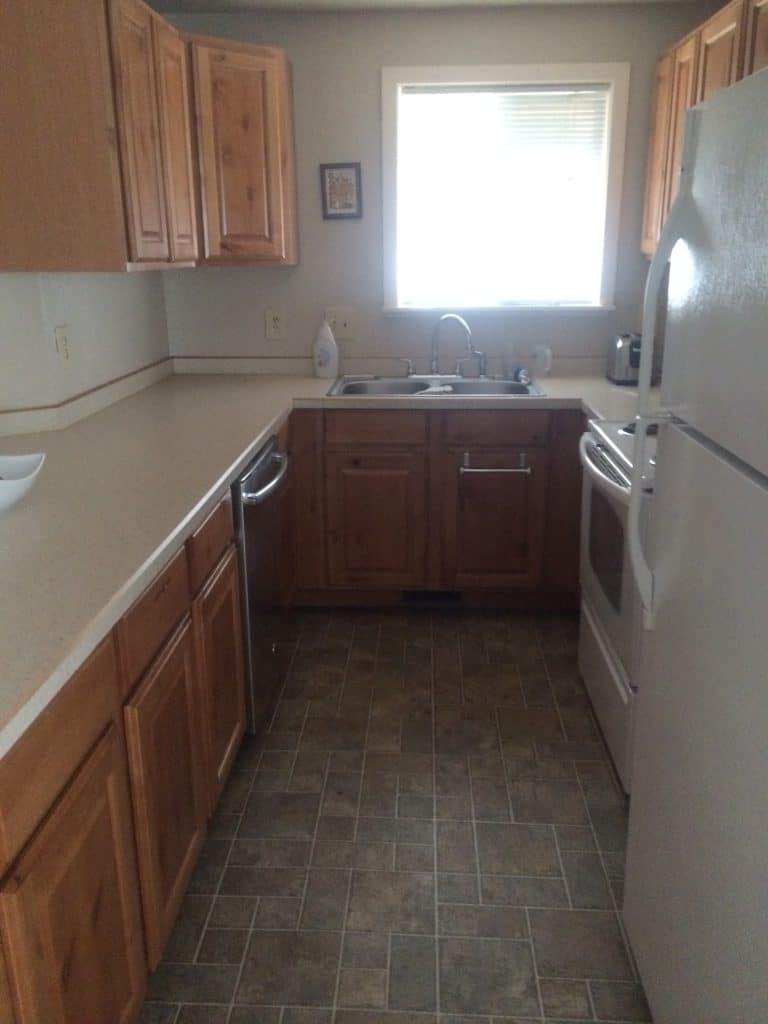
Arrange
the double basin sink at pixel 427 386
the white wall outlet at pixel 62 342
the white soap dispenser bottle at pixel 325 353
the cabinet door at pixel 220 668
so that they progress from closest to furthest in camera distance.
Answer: the cabinet door at pixel 220 668
the white wall outlet at pixel 62 342
the double basin sink at pixel 427 386
the white soap dispenser bottle at pixel 325 353

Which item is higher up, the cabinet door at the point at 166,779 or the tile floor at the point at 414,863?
the cabinet door at the point at 166,779

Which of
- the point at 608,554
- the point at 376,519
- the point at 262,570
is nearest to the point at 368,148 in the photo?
the point at 376,519

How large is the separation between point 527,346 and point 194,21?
1846mm

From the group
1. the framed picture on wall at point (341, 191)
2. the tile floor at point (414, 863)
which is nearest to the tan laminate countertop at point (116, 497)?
the framed picture on wall at point (341, 191)

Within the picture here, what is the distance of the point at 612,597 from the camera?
2.39 meters

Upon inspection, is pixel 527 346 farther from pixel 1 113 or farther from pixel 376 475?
pixel 1 113

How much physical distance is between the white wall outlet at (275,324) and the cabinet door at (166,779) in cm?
210

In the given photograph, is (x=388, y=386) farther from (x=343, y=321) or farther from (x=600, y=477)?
(x=600, y=477)

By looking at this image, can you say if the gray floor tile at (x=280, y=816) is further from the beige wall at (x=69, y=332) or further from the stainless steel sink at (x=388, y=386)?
the stainless steel sink at (x=388, y=386)

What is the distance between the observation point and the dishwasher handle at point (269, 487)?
2.28 metres

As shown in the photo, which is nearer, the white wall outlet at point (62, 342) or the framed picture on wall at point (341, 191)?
the white wall outlet at point (62, 342)

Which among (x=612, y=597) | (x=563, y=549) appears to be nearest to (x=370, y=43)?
(x=563, y=549)

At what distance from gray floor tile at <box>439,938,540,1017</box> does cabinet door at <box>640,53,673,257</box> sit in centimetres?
245

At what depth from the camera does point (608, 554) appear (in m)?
2.44
